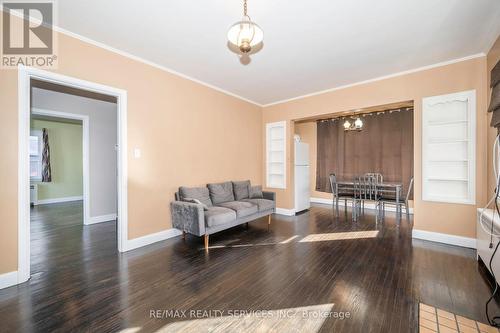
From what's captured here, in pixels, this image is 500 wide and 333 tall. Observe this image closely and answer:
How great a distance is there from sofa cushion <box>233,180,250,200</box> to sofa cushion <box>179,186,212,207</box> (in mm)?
683

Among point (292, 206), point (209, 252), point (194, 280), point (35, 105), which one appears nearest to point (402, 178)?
point (292, 206)

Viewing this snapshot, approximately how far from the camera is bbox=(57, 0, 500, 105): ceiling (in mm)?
2127

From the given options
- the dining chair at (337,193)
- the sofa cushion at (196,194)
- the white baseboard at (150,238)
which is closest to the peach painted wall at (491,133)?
the dining chair at (337,193)

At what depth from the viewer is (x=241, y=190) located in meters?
4.48

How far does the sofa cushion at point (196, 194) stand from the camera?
11.7 feet

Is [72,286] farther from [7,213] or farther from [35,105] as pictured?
[35,105]

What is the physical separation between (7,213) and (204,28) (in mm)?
2859

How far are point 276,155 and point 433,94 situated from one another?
3.21 metres

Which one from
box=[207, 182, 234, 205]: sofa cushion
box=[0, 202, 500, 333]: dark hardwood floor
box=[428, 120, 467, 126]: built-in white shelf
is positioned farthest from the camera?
box=[207, 182, 234, 205]: sofa cushion

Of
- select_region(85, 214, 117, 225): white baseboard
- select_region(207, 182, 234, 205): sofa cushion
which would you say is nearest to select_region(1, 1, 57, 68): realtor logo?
select_region(207, 182, 234, 205): sofa cushion

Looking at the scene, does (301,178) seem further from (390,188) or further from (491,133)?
(491,133)

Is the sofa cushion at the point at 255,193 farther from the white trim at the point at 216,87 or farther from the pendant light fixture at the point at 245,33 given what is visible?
the pendant light fixture at the point at 245,33

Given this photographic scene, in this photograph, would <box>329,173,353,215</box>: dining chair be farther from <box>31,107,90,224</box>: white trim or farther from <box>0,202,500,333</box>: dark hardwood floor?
<box>31,107,90,224</box>: white trim

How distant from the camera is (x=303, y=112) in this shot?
4910 millimetres
